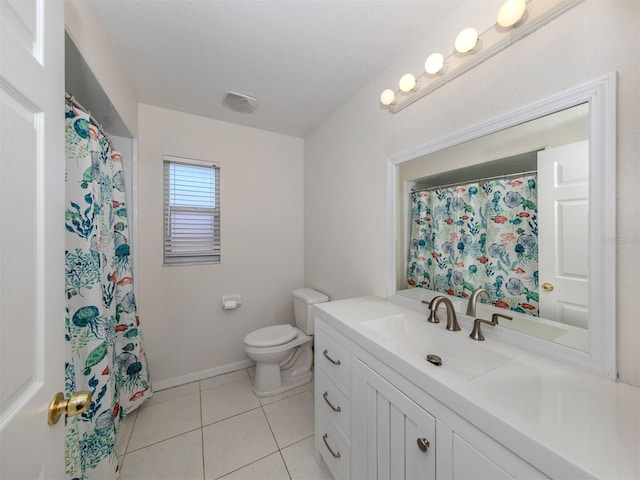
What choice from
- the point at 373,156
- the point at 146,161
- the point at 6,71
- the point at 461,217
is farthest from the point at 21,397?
the point at 146,161

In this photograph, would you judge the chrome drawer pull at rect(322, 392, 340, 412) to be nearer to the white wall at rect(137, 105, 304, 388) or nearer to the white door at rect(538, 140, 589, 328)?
the white door at rect(538, 140, 589, 328)

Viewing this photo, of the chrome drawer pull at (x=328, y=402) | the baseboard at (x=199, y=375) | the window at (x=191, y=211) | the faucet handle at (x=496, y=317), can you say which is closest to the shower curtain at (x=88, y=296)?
the window at (x=191, y=211)

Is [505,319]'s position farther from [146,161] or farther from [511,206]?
[146,161]

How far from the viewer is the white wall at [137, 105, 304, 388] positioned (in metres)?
1.95

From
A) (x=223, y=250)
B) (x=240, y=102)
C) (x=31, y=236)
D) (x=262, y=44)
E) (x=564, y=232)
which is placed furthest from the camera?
(x=223, y=250)

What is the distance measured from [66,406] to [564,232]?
1525 mm

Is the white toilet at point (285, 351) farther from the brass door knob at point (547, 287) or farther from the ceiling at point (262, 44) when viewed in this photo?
the ceiling at point (262, 44)

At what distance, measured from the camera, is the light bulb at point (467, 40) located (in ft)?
3.19

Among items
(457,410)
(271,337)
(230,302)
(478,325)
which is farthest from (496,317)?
(230,302)

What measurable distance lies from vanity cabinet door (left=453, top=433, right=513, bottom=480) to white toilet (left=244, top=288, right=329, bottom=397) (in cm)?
142

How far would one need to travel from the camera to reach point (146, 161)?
1.92 meters

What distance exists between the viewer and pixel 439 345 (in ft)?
3.51

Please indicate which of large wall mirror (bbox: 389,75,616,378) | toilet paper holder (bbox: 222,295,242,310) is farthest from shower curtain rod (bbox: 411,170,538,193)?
toilet paper holder (bbox: 222,295,242,310)

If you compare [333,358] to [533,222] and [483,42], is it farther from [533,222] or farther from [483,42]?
[483,42]
